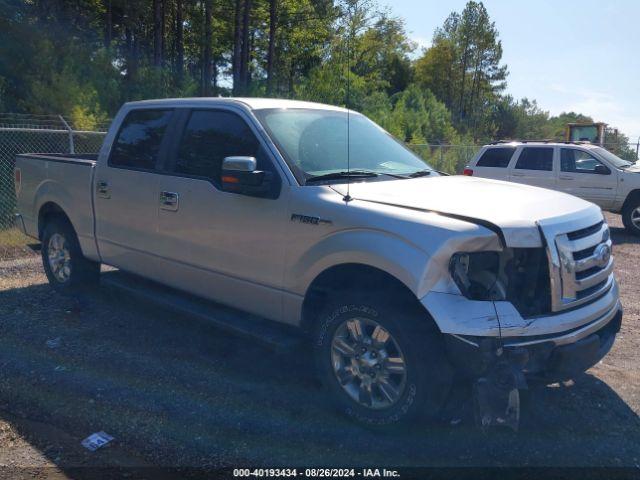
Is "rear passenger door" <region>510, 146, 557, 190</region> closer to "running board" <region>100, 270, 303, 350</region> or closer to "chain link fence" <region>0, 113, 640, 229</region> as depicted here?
"chain link fence" <region>0, 113, 640, 229</region>

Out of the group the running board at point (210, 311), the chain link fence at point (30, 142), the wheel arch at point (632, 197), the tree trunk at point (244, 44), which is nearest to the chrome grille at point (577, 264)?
the running board at point (210, 311)

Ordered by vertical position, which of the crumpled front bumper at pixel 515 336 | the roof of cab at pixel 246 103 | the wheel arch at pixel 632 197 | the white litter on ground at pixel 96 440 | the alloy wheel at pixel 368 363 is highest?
the roof of cab at pixel 246 103

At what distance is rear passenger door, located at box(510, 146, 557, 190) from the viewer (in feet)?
42.8

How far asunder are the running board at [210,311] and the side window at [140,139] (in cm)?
109

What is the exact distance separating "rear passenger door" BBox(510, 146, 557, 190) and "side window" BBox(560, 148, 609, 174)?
7.7 inches

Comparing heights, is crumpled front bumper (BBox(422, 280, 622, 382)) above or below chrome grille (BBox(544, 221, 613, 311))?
below

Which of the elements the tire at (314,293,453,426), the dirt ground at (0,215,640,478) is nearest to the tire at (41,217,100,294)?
the dirt ground at (0,215,640,478)

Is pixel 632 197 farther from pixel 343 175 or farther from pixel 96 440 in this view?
pixel 96 440

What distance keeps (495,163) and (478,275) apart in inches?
413

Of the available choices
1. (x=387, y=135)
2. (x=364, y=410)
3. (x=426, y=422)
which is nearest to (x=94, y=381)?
(x=364, y=410)

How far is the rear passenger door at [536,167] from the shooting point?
42.8ft

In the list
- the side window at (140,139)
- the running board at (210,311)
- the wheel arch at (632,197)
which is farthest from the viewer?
the wheel arch at (632,197)

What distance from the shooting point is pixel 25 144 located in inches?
522

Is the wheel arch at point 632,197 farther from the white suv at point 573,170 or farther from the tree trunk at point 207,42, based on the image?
the tree trunk at point 207,42
